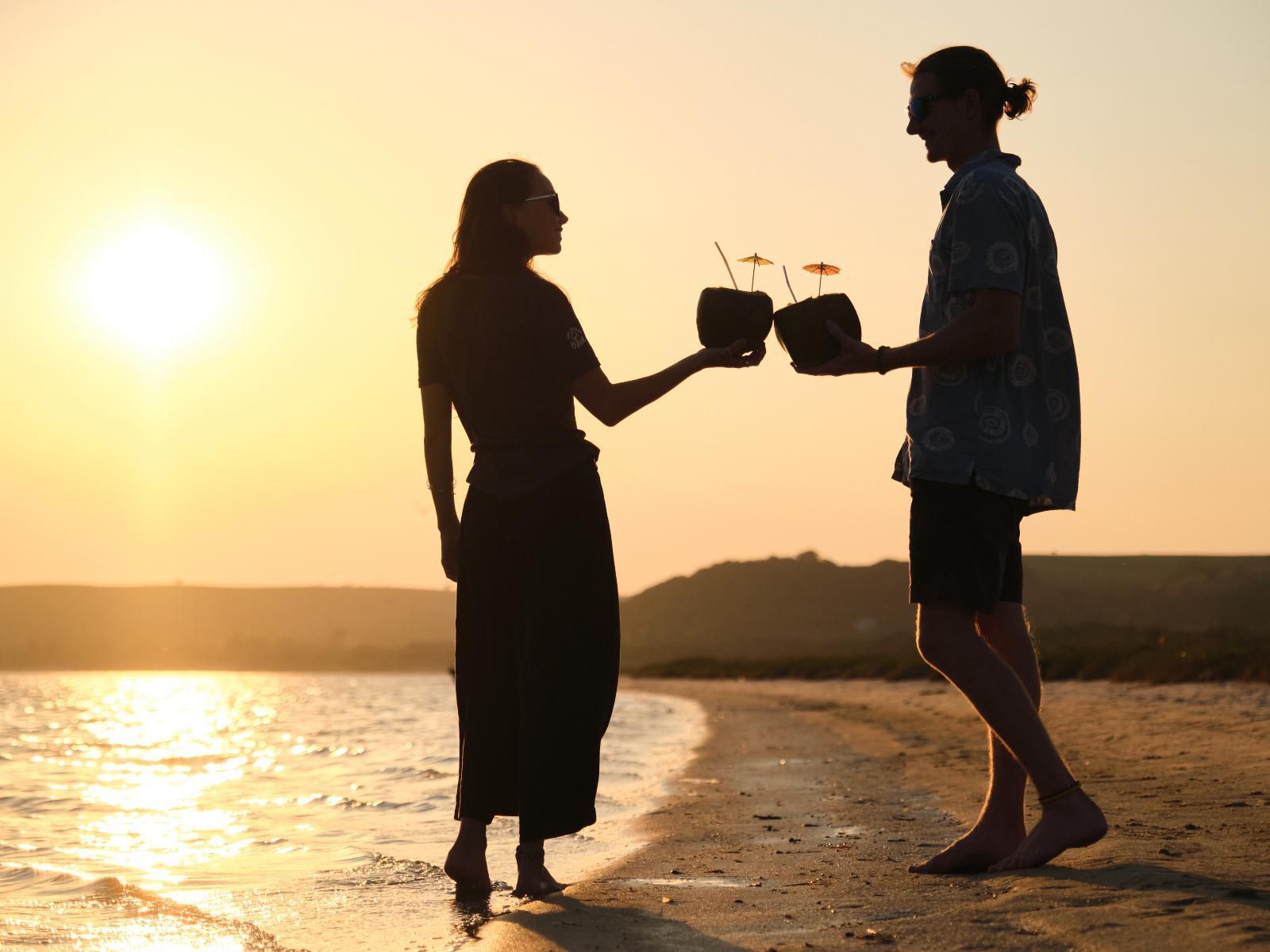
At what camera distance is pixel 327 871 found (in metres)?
5.05

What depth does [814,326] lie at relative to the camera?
347 centimetres

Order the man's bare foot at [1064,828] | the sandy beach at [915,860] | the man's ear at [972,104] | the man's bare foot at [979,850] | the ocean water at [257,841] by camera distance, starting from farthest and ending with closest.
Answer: the ocean water at [257,841] → the man's ear at [972,104] → the man's bare foot at [979,850] → the man's bare foot at [1064,828] → the sandy beach at [915,860]

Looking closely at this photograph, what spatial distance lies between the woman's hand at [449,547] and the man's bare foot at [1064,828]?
1.80 m

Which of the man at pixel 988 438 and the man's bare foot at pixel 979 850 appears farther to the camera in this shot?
the man's bare foot at pixel 979 850

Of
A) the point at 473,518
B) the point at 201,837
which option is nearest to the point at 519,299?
the point at 473,518

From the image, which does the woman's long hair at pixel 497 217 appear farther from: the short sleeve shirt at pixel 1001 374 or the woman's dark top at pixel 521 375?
the short sleeve shirt at pixel 1001 374

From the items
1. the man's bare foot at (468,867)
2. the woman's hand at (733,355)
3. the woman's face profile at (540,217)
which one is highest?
the woman's face profile at (540,217)

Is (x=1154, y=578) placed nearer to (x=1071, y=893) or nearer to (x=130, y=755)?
(x=130, y=755)

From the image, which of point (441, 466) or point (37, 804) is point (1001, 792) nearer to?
point (441, 466)

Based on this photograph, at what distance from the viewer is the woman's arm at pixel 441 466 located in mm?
3986

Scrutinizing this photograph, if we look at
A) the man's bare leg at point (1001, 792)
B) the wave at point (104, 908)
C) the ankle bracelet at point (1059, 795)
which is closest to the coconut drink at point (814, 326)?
the man's bare leg at point (1001, 792)

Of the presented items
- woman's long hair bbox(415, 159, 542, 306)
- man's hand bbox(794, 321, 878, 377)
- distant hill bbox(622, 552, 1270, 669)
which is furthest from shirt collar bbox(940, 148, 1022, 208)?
distant hill bbox(622, 552, 1270, 669)

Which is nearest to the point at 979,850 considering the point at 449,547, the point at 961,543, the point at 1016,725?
the point at 1016,725

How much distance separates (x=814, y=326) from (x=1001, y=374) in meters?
0.50
